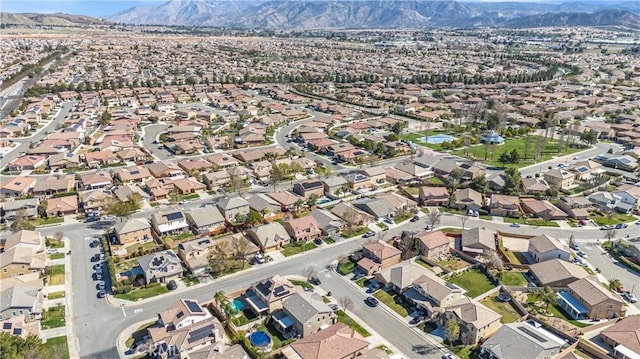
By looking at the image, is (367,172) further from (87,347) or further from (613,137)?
(613,137)

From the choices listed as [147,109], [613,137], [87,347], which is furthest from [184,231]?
[613,137]

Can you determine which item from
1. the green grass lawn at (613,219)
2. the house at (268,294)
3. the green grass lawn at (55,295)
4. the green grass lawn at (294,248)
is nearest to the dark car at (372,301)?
the house at (268,294)

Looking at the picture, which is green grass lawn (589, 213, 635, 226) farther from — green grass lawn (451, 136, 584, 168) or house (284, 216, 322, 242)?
house (284, 216, 322, 242)

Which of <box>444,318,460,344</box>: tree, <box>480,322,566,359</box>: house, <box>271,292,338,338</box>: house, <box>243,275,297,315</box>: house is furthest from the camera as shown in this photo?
<box>243,275,297,315</box>: house

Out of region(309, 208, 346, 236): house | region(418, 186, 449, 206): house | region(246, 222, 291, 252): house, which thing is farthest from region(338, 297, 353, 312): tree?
region(418, 186, 449, 206): house

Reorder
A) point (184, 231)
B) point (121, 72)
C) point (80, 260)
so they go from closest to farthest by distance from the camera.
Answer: point (80, 260), point (184, 231), point (121, 72)
